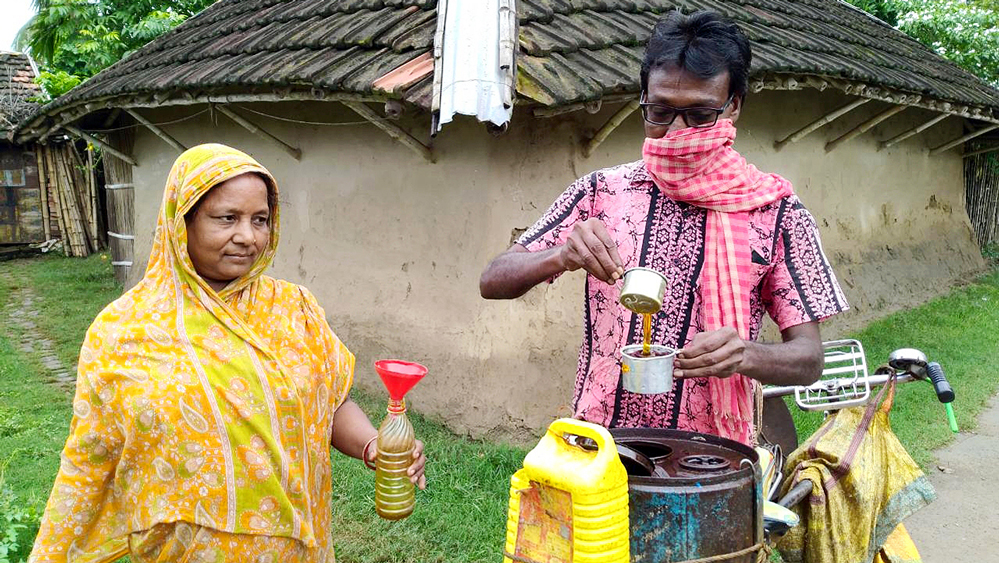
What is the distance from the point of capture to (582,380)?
2090 mm

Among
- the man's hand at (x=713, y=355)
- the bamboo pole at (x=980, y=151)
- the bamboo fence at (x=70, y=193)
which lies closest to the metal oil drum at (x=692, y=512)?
the man's hand at (x=713, y=355)

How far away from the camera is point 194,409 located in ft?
7.02

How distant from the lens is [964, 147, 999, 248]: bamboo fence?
1287 centimetres

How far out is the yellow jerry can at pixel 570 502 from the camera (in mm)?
1383

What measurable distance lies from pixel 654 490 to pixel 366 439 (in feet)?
3.70

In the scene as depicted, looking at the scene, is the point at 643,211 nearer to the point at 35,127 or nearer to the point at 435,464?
the point at 435,464

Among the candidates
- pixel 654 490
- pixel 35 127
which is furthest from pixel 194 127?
pixel 654 490

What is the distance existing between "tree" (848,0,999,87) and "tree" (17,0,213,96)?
12.0m

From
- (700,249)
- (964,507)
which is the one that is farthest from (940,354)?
(700,249)

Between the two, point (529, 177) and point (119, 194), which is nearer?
point (529, 177)

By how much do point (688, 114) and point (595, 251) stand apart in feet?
1.33

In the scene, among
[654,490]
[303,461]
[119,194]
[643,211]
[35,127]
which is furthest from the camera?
[119,194]

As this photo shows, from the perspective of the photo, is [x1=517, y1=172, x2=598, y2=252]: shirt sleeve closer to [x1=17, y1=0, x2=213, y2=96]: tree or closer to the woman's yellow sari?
the woman's yellow sari

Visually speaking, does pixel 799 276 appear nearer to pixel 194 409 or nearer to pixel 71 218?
pixel 194 409
